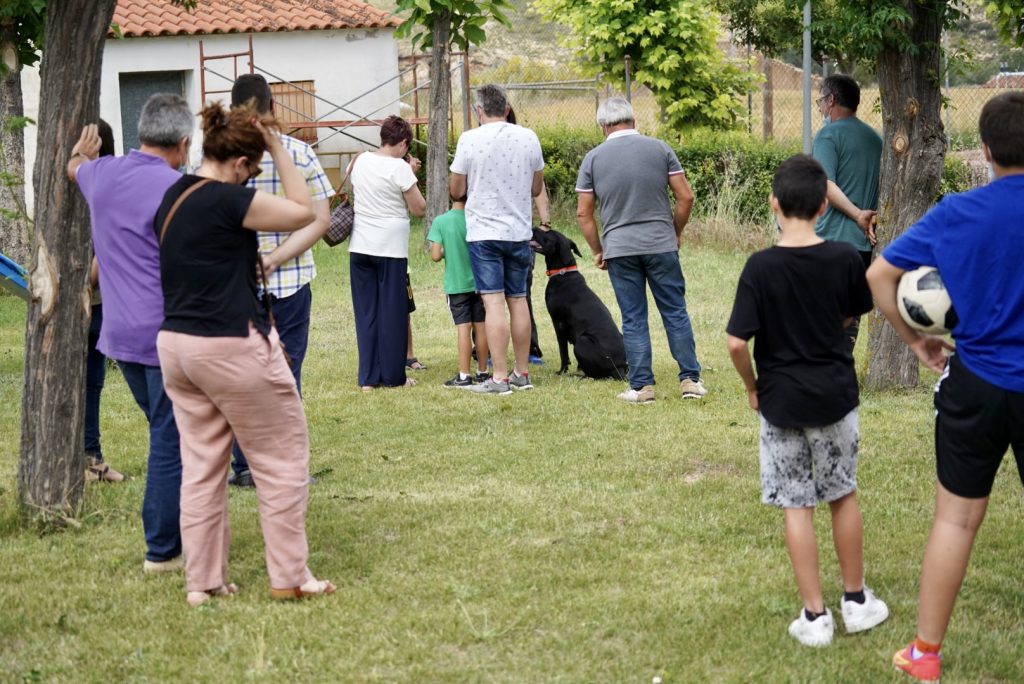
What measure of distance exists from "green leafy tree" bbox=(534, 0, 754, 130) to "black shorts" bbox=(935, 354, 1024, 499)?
1800 centimetres

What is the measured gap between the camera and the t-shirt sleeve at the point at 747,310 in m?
4.12

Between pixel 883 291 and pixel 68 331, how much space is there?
3.88 metres

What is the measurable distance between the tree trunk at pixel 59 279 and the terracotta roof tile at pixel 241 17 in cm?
1974

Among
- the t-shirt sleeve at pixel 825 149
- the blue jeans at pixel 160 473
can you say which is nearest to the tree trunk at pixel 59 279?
the blue jeans at pixel 160 473

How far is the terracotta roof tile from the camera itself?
25094 millimetres

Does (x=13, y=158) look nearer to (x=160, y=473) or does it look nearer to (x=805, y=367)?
(x=160, y=473)

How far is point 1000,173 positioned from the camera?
3.79m

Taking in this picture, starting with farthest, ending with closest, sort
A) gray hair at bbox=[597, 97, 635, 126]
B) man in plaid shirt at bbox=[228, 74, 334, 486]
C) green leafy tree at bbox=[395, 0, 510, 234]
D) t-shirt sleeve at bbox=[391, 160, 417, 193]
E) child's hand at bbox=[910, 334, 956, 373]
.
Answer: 1. green leafy tree at bbox=[395, 0, 510, 234]
2. t-shirt sleeve at bbox=[391, 160, 417, 193]
3. gray hair at bbox=[597, 97, 635, 126]
4. man in plaid shirt at bbox=[228, 74, 334, 486]
5. child's hand at bbox=[910, 334, 956, 373]

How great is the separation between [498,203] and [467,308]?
3.43 feet

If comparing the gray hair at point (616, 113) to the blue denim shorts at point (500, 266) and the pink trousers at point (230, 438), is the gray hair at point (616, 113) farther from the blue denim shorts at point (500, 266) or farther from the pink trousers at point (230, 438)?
the pink trousers at point (230, 438)

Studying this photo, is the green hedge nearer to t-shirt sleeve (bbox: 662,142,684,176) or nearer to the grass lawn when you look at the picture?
t-shirt sleeve (bbox: 662,142,684,176)

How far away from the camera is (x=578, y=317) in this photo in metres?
9.41

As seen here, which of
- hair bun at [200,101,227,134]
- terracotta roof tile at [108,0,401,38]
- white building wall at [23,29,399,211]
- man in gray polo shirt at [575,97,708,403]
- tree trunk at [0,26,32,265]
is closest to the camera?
hair bun at [200,101,227,134]

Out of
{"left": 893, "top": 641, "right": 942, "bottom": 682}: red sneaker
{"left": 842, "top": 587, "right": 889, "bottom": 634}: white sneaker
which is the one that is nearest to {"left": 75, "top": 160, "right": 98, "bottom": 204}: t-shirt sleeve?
{"left": 842, "top": 587, "right": 889, "bottom": 634}: white sneaker
